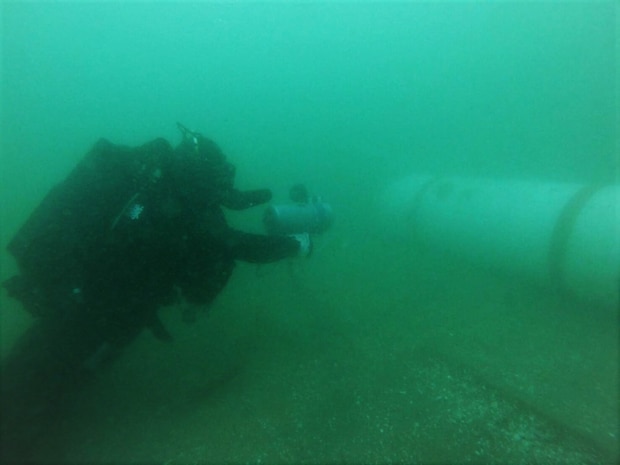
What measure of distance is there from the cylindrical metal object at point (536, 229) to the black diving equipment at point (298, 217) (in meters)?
2.29

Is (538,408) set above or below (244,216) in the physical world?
above

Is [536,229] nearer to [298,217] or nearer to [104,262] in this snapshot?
[298,217]

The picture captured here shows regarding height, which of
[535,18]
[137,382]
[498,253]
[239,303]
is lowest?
[239,303]

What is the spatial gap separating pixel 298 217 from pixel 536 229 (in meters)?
3.16

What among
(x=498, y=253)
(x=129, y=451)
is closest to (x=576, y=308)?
(x=498, y=253)

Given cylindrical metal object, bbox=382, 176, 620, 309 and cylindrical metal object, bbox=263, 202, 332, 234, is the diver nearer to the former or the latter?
cylindrical metal object, bbox=263, 202, 332, 234

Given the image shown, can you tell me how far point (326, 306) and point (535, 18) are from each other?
28.7 m

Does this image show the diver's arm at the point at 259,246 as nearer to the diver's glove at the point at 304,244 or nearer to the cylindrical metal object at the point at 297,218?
the diver's glove at the point at 304,244

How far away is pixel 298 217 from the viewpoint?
15.7 feet

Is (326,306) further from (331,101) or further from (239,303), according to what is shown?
(331,101)

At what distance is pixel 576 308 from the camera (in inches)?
174

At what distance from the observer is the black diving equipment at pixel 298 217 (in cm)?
462

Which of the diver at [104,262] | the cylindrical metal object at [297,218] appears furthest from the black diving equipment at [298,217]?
the diver at [104,262]

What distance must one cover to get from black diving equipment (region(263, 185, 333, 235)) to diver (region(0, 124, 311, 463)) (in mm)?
1420
